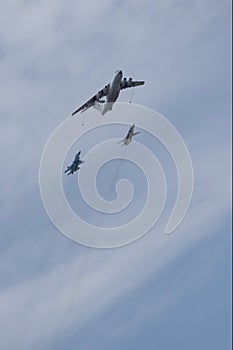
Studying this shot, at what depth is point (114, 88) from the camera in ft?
463

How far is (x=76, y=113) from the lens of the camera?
5605 inches

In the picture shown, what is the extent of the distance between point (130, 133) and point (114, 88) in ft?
20.1

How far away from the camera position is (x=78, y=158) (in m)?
145

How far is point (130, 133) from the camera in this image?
467ft

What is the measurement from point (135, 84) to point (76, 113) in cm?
855

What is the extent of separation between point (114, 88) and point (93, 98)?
3.60m

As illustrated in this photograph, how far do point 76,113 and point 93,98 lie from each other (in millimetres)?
2996

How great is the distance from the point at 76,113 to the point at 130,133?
7.31m

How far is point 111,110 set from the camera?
140250 millimetres

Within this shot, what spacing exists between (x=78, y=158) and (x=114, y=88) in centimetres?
1073

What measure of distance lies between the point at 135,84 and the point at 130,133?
6.55 m

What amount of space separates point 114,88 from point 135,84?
13.1 ft

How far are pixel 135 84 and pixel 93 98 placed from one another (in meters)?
5.73

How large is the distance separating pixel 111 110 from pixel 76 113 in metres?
4.94
